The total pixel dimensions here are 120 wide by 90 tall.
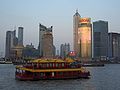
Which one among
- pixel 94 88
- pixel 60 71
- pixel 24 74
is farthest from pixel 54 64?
pixel 94 88

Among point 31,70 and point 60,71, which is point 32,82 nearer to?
point 31,70

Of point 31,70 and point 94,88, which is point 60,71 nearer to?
point 31,70

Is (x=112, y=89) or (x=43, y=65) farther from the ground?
(x=43, y=65)

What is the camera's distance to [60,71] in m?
87.0

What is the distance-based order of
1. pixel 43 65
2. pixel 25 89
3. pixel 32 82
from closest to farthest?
pixel 25 89 → pixel 32 82 → pixel 43 65

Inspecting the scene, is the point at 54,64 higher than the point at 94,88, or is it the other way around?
the point at 54,64

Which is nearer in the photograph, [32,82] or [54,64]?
[32,82]

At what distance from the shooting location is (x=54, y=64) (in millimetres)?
87312

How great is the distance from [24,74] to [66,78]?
13098 mm

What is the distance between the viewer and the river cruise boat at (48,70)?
8438 centimetres

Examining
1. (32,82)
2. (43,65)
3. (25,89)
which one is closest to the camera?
(25,89)

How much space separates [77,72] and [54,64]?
27.0 ft

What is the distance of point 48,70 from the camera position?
85.2m

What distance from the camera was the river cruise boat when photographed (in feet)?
277
